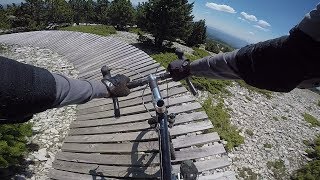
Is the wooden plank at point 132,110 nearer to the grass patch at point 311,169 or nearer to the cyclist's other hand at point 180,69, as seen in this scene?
the cyclist's other hand at point 180,69

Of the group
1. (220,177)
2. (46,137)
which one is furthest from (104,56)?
(220,177)

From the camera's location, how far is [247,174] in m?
10.5

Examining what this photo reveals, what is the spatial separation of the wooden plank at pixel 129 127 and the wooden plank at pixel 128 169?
126cm

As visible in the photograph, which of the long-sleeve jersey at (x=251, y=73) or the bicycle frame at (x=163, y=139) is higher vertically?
the long-sleeve jersey at (x=251, y=73)

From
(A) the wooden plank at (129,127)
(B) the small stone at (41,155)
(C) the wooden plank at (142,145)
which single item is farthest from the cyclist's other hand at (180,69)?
(B) the small stone at (41,155)

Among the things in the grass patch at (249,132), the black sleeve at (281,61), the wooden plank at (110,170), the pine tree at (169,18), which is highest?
the pine tree at (169,18)

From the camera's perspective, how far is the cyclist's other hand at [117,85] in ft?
11.6

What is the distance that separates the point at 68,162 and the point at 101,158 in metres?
0.85

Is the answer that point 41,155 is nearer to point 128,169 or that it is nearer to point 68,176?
point 68,176

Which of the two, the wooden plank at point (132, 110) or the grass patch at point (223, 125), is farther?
the grass patch at point (223, 125)

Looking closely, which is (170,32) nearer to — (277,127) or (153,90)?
(277,127)

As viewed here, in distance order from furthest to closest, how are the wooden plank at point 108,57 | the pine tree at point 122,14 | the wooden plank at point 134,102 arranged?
the pine tree at point 122,14 → the wooden plank at point 108,57 → the wooden plank at point 134,102

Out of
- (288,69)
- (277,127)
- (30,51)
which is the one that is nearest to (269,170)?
(277,127)

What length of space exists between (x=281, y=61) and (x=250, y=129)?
42.0 feet
